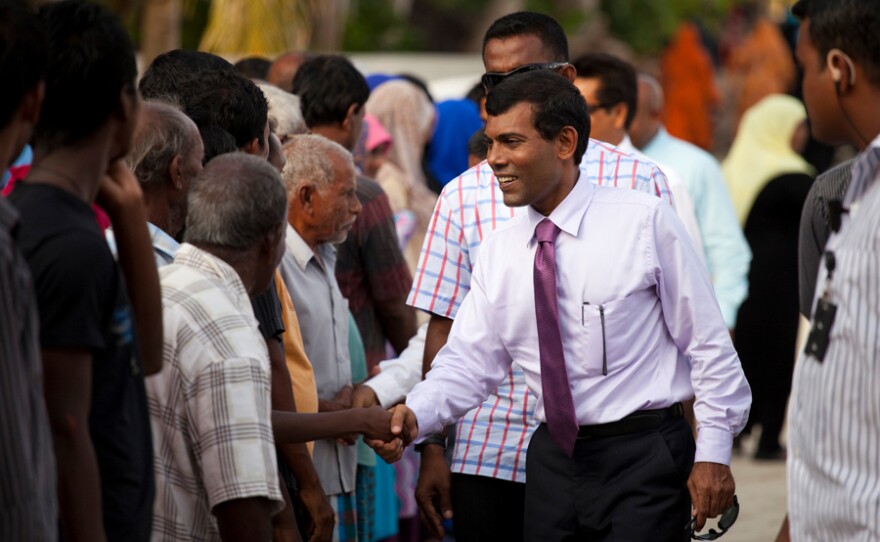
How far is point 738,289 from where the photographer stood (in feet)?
26.4

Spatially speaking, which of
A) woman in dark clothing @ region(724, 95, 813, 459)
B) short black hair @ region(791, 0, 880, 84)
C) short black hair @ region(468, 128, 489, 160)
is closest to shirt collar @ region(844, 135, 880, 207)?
short black hair @ region(791, 0, 880, 84)

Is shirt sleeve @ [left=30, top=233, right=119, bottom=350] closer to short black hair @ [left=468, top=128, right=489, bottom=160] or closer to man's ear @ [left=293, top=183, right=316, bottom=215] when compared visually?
man's ear @ [left=293, top=183, right=316, bottom=215]

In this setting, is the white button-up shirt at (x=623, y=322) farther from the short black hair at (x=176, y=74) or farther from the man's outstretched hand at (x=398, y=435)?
the short black hair at (x=176, y=74)

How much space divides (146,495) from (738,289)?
558cm

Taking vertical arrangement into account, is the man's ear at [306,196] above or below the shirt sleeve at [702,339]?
above

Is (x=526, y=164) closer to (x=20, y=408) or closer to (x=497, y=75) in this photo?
(x=497, y=75)

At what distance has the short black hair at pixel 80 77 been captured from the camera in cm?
278

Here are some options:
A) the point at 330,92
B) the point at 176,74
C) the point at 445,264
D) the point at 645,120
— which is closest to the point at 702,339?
the point at 445,264

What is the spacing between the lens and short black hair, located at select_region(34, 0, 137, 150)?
2783 mm

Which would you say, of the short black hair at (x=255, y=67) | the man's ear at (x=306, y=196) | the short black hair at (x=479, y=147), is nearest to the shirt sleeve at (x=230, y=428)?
the man's ear at (x=306, y=196)

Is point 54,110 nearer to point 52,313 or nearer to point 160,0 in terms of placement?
point 52,313

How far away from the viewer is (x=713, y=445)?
405cm

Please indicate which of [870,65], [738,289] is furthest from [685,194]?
[870,65]

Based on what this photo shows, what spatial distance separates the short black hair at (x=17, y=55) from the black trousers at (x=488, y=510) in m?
2.40
